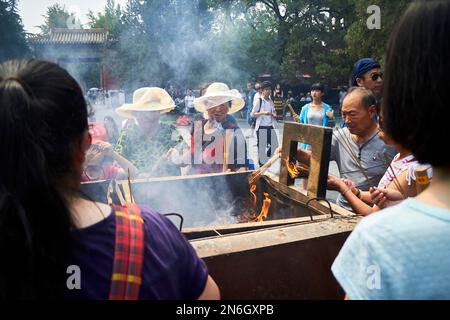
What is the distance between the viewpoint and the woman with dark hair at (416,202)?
79 centimetres

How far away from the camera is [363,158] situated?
2693 millimetres

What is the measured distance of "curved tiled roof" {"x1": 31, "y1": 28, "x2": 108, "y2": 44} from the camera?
23.2 m

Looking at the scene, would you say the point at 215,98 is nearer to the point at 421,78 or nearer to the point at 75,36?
the point at 421,78

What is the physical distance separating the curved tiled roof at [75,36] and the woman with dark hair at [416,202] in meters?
24.4

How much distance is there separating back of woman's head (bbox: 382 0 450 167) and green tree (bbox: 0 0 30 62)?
53.9 ft

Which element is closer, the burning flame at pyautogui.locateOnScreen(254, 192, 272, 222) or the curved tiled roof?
the burning flame at pyautogui.locateOnScreen(254, 192, 272, 222)

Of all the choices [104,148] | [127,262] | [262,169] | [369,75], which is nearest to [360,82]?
[369,75]

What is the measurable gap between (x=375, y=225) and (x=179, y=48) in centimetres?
1523

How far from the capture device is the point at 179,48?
1509 cm

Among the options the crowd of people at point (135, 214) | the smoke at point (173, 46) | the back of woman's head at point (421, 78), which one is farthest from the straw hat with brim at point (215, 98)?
the smoke at point (173, 46)

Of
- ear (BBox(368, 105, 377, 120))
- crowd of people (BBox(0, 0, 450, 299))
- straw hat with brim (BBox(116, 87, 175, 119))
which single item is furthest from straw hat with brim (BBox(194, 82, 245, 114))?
crowd of people (BBox(0, 0, 450, 299))

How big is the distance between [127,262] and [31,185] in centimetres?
30

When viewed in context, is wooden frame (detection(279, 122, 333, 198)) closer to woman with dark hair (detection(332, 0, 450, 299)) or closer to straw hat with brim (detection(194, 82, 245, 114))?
woman with dark hair (detection(332, 0, 450, 299))

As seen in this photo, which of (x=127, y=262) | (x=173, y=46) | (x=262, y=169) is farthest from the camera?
(x=173, y=46)
